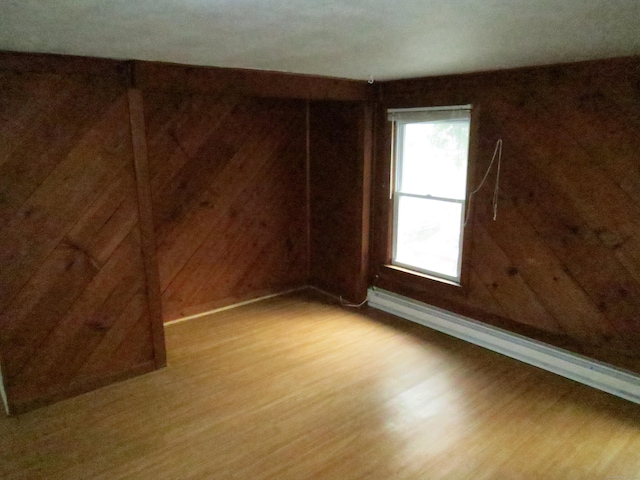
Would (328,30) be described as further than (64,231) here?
No

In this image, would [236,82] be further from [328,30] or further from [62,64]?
[328,30]

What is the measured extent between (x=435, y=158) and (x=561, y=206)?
1.16 m

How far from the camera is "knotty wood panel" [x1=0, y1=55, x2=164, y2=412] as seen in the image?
2.65 metres

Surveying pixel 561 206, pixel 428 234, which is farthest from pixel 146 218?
pixel 561 206

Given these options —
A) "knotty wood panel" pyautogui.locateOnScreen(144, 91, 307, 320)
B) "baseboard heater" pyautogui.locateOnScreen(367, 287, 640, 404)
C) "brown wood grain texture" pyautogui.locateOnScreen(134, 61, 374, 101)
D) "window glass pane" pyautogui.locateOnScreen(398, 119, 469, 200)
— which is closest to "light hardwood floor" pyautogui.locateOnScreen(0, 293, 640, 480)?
"baseboard heater" pyautogui.locateOnScreen(367, 287, 640, 404)

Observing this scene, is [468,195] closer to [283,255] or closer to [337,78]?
[337,78]

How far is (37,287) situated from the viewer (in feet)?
9.20

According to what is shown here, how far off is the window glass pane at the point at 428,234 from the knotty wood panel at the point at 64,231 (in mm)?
2382

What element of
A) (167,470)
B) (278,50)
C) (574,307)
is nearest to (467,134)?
(574,307)

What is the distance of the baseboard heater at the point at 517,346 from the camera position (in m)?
3.00

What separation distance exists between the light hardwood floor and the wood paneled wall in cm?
45

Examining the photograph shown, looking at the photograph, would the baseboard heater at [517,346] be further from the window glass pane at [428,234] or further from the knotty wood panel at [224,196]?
the knotty wood panel at [224,196]

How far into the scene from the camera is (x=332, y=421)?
277cm

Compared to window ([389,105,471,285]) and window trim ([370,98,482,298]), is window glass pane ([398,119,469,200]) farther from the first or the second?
window trim ([370,98,482,298])
